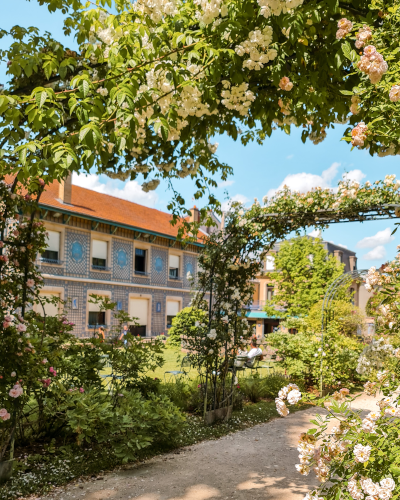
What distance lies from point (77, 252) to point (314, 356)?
12927 millimetres

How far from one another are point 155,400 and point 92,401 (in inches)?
30.5

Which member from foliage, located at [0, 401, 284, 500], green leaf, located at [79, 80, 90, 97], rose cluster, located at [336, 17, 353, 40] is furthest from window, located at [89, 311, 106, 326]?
rose cluster, located at [336, 17, 353, 40]

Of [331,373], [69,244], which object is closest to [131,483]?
[331,373]

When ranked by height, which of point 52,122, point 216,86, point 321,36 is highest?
point 321,36

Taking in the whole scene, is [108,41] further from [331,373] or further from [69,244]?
[69,244]

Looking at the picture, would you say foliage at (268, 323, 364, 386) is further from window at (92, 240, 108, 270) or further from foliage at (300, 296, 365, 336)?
window at (92, 240, 108, 270)

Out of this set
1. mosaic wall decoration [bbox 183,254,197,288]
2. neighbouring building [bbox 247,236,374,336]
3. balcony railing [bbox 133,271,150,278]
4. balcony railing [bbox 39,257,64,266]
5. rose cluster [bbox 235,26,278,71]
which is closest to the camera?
rose cluster [bbox 235,26,278,71]

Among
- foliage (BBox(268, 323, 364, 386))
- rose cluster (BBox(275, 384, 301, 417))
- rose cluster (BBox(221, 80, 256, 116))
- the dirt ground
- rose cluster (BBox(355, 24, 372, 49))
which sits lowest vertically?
the dirt ground

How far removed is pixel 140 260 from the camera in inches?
853

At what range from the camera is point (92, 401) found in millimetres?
3906

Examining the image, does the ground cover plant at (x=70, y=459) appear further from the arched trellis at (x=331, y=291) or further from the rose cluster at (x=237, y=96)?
the arched trellis at (x=331, y=291)

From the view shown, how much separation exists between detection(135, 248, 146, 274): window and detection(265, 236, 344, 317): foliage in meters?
7.36

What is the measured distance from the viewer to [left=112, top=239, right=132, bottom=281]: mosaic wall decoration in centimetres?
1983

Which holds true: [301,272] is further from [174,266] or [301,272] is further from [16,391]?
[16,391]
